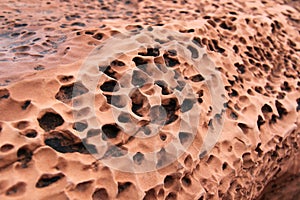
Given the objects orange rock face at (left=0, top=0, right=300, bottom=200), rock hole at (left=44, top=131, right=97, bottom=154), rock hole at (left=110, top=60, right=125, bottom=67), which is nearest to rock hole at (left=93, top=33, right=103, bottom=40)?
orange rock face at (left=0, top=0, right=300, bottom=200)

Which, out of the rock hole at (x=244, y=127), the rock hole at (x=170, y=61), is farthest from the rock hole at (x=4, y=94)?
the rock hole at (x=244, y=127)

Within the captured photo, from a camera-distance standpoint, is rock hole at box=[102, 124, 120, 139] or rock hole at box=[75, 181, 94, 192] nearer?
rock hole at box=[75, 181, 94, 192]

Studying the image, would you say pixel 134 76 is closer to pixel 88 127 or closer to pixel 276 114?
pixel 88 127

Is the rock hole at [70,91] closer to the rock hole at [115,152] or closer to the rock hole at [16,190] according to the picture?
the rock hole at [115,152]

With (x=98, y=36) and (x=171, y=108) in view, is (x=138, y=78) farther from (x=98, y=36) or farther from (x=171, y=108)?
(x=98, y=36)

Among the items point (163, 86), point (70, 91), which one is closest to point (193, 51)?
point (163, 86)

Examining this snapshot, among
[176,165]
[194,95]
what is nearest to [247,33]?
[194,95]

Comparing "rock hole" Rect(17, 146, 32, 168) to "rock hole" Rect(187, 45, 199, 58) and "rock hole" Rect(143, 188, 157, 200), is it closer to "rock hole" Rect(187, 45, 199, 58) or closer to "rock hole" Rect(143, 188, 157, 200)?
"rock hole" Rect(143, 188, 157, 200)
